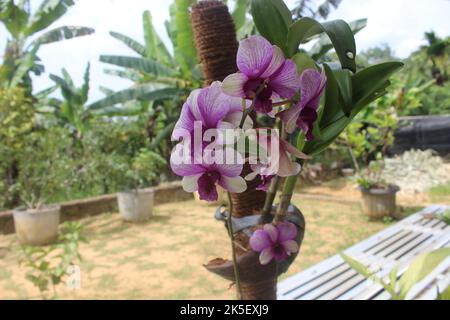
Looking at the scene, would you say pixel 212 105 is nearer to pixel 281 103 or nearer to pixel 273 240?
pixel 281 103

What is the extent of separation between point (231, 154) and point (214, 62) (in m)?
0.21

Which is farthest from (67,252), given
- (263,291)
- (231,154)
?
(231,154)

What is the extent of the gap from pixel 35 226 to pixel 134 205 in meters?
0.84

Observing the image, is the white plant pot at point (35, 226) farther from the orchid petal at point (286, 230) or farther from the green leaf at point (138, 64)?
the orchid petal at point (286, 230)

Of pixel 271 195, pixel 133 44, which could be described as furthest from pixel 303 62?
pixel 133 44

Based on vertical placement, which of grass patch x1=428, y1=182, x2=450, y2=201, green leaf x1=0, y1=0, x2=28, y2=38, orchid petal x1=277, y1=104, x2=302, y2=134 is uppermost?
green leaf x1=0, y1=0, x2=28, y2=38

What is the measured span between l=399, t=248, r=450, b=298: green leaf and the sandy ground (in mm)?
854

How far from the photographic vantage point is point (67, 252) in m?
1.36

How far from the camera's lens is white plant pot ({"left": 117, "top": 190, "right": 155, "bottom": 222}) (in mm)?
3395

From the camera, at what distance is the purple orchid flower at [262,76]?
23cm

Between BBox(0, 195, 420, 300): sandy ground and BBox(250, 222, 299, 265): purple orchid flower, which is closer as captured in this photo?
BBox(250, 222, 299, 265): purple orchid flower

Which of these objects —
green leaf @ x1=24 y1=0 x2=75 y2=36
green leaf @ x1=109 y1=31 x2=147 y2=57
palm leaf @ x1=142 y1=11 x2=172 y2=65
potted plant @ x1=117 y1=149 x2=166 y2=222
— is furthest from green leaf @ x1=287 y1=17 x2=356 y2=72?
green leaf @ x1=109 y1=31 x2=147 y2=57

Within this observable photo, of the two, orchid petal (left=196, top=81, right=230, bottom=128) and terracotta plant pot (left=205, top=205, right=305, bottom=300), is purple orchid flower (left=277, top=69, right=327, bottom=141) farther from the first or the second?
terracotta plant pot (left=205, top=205, right=305, bottom=300)

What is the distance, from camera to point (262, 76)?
0.78 feet
